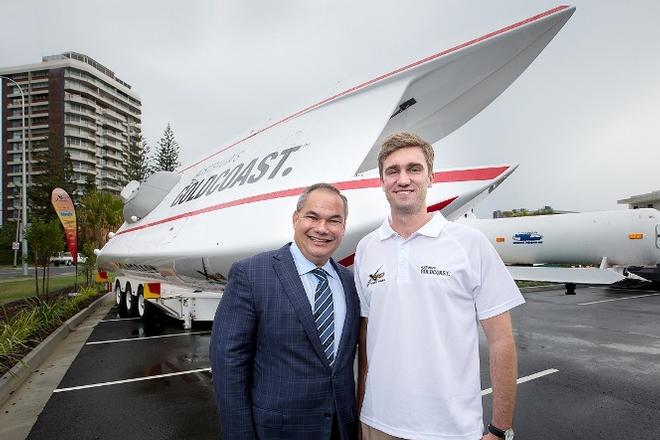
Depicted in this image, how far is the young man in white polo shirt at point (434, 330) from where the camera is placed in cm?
175

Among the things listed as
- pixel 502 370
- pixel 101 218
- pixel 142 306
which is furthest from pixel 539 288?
pixel 101 218

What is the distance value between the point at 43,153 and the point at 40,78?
35.1 m

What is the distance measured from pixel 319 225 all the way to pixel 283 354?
59 centimetres

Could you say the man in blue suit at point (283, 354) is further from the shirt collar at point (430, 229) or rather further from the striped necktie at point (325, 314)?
the shirt collar at point (430, 229)

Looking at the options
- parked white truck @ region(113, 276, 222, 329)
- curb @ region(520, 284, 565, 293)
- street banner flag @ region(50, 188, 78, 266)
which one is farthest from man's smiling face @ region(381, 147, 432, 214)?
curb @ region(520, 284, 565, 293)

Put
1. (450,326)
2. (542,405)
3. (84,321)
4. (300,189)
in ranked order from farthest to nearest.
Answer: (84,321) → (542,405) → (300,189) → (450,326)

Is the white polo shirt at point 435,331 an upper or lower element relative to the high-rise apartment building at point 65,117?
lower

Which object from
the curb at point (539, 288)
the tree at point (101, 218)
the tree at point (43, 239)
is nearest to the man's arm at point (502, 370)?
the tree at point (43, 239)

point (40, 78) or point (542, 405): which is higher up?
point (40, 78)

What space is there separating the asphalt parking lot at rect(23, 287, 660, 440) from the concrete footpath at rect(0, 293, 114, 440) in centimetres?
13

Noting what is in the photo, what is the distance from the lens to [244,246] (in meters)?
4.25

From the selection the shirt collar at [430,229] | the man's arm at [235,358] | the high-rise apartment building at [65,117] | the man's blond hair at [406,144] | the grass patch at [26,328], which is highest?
the high-rise apartment building at [65,117]

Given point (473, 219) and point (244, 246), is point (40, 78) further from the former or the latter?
point (244, 246)

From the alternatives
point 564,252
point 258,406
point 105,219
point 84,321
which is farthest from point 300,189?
point 105,219
